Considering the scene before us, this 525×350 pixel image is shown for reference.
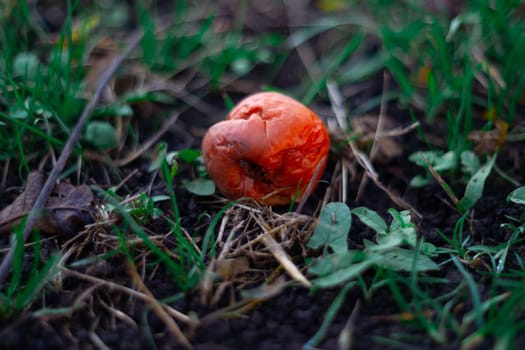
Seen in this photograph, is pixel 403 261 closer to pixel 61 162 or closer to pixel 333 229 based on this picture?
pixel 333 229

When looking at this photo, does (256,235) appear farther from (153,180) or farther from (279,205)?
(153,180)

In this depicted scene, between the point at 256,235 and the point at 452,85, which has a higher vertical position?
the point at 452,85

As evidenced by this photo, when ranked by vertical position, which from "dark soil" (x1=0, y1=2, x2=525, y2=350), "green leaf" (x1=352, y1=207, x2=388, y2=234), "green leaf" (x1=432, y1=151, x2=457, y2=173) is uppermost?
"green leaf" (x1=432, y1=151, x2=457, y2=173)

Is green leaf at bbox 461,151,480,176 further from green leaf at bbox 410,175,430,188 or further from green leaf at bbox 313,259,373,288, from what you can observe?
green leaf at bbox 313,259,373,288

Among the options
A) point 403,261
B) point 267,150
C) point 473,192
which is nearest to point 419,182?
point 473,192

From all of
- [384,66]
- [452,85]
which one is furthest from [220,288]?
[384,66]

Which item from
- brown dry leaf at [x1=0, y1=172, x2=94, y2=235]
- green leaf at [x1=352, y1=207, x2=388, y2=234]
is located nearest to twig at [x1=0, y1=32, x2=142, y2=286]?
brown dry leaf at [x1=0, y1=172, x2=94, y2=235]
